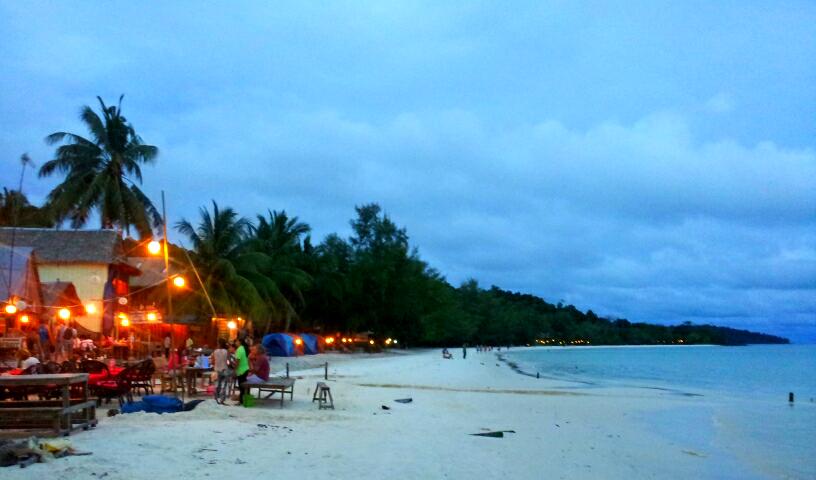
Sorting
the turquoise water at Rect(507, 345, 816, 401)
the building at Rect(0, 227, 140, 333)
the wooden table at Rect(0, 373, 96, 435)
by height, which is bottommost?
the turquoise water at Rect(507, 345, 816, 401)

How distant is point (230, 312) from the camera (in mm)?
31234

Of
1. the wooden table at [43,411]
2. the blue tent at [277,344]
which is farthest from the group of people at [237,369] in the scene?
the blue tent at [277,344]

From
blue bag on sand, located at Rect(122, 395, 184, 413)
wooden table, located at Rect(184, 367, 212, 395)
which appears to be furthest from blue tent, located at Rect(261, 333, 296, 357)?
blue bag on sand, located at Rect(122, 395, 184, 413)

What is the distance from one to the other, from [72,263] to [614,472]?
966 inches

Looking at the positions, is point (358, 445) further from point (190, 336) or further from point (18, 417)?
point (190, 336)

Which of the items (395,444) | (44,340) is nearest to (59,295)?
(44,340)

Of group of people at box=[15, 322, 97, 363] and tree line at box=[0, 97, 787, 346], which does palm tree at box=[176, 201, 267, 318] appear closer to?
tree line at box=[0, 97, 787, 346]

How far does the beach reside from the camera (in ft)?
24.6

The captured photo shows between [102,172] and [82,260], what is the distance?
17.8 feet

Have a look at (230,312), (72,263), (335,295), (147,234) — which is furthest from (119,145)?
(335,295)

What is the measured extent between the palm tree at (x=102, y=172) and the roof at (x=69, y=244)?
2712 mm

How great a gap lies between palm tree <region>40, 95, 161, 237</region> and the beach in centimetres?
1790

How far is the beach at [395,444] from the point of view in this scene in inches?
296

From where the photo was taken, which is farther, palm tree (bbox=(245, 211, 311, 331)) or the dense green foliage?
palm tree (bbox=(245, 211, 311, 331))
